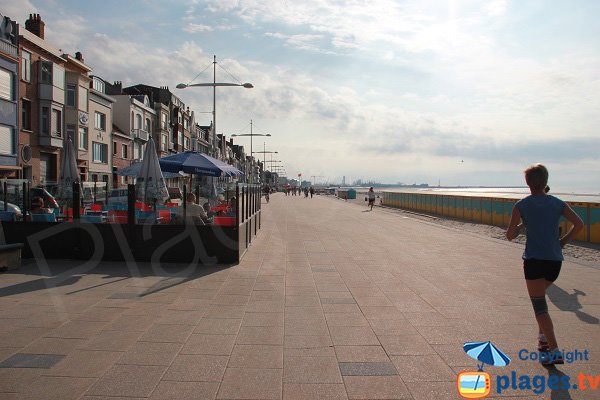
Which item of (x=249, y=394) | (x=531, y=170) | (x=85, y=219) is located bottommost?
(x=249, y=394)

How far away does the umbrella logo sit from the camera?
12.0 ft

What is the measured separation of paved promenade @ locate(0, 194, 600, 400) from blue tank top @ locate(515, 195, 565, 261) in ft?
3.25

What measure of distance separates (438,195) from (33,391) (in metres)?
29.8

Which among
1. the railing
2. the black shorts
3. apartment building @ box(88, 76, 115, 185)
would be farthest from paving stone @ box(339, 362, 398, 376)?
apartment building @ box(88, 76, 115, 185)

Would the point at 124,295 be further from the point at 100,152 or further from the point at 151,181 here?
the point at 100,152

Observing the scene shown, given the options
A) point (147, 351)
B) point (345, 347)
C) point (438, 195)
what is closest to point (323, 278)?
point (345, 347)

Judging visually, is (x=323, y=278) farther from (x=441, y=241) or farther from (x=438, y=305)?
(x=441, y=241)

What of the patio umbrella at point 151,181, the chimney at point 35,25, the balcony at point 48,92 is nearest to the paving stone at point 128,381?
the patio umbrella at point 151,181

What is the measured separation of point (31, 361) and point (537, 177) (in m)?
4.78

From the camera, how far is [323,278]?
8125mm

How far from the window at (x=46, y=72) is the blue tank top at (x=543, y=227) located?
Answer: 32156 millimetres

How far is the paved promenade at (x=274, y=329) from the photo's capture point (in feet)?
12.3

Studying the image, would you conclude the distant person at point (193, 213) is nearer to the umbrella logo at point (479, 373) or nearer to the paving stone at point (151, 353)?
the paving stone at point (151, 353)

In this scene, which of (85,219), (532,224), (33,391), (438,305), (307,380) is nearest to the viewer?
(33,391)
